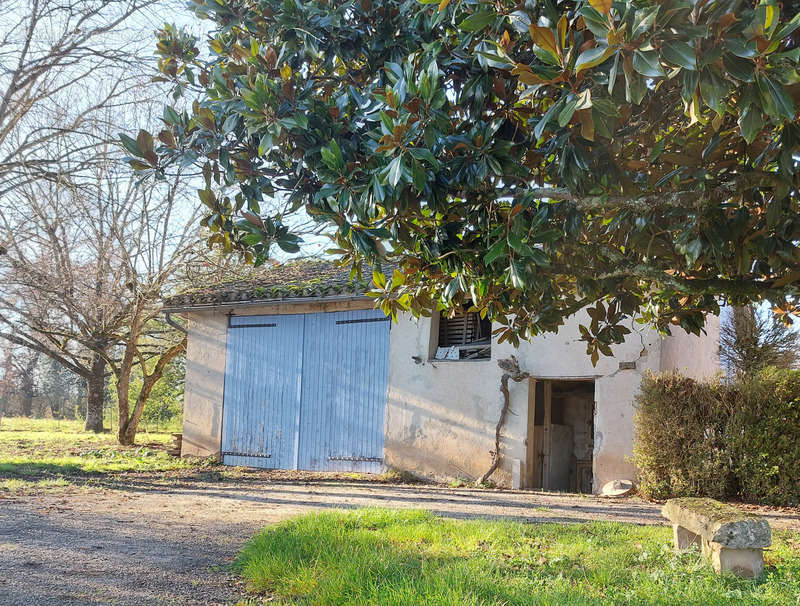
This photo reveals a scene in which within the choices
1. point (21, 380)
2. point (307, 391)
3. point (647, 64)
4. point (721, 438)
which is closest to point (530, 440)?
point (721, 438)

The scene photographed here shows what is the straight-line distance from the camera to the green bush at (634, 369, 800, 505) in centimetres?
855

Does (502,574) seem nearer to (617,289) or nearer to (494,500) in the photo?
(617,289)

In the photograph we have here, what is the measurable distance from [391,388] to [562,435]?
3.18 metres

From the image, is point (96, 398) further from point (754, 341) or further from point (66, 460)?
point (754, 341)

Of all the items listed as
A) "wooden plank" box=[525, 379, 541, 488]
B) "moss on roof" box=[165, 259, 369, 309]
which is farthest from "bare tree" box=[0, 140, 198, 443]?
"wooden plank" box=[525, 379, 541, 488]

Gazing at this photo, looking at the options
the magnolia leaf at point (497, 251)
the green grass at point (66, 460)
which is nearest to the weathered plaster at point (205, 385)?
the green grass at point (66, 460)

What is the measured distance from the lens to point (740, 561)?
459 cm

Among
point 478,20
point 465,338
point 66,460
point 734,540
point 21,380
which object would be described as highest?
point 478,20

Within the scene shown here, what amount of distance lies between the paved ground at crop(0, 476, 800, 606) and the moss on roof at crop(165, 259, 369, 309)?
131 inches

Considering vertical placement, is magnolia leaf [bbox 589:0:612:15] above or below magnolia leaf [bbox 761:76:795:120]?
above

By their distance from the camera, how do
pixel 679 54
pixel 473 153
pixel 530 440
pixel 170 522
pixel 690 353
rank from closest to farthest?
pixel 679 54, pixel 473 153, pixel 170 522, pixel 530 440, pixel 690 353

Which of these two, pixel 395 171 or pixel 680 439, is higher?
pixel 395 171

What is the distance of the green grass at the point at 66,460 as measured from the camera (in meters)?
10.4

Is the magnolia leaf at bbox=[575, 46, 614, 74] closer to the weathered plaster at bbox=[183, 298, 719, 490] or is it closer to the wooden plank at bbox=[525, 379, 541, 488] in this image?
the weathered plaster at bbox=[183, 298, 719, 490]
